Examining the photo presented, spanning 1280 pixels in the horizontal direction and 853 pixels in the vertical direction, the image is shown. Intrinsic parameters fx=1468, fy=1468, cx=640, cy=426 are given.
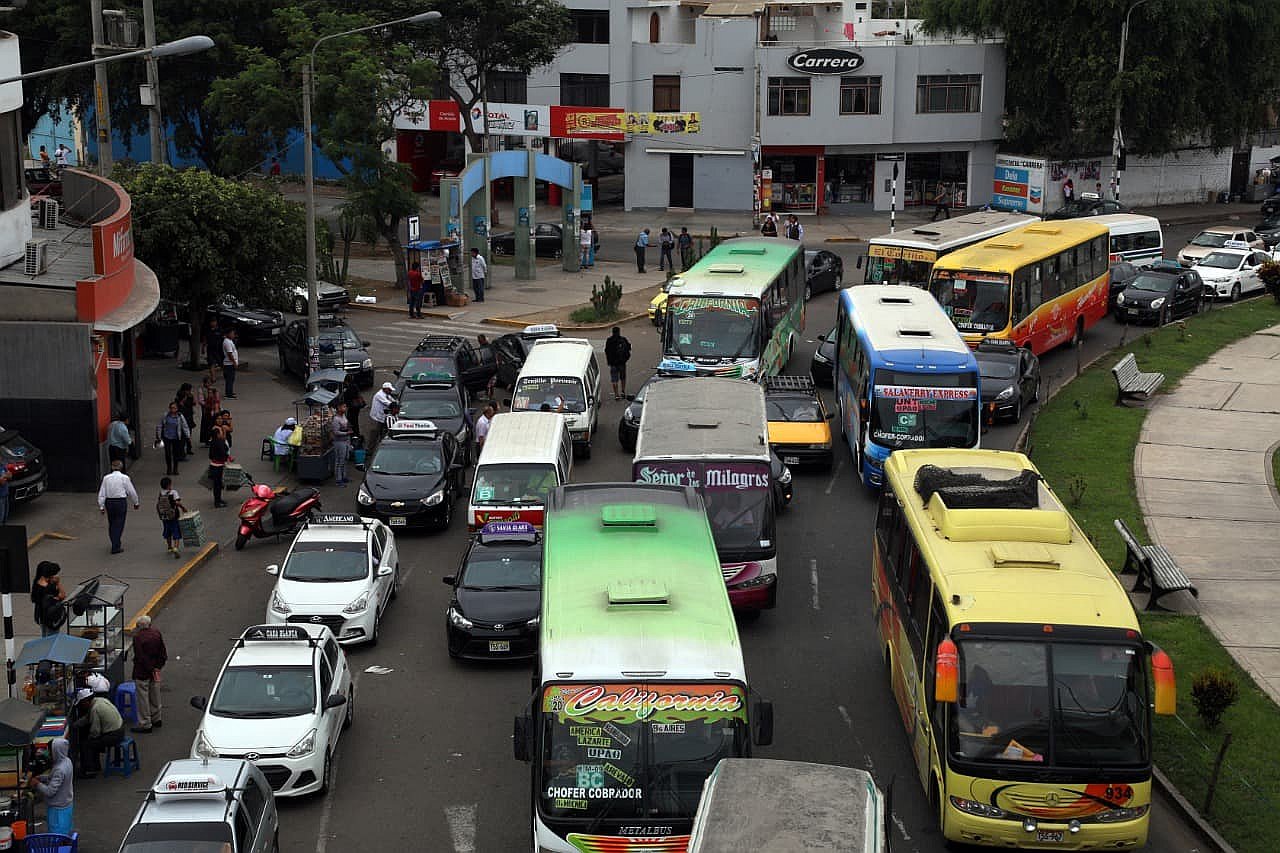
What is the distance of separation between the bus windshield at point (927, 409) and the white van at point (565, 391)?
6813 millimetres

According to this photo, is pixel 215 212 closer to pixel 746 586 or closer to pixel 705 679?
pixel 746 586

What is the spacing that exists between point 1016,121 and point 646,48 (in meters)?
17.5

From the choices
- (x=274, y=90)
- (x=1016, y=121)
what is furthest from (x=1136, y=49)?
(x=274, y=90)

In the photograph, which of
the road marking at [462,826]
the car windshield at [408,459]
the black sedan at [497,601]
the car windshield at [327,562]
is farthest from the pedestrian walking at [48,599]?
the car windshield at [408,459]

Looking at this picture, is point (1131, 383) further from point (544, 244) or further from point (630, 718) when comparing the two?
point (544, 244)

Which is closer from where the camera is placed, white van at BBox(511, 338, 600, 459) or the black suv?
white van at BBox(511, 338, 600, 459)

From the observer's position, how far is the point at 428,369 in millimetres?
33812

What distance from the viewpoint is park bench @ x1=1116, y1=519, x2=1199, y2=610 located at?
2125 centimetres

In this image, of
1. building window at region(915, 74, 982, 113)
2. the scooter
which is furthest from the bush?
building window at region(915, 74, 982, 113)

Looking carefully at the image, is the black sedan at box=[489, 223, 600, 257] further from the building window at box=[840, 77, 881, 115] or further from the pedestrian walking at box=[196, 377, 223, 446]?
the pedestrian walking at box=[196, 377, 223, 446]

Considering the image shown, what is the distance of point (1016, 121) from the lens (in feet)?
223

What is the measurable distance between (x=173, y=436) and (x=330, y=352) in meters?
8.57

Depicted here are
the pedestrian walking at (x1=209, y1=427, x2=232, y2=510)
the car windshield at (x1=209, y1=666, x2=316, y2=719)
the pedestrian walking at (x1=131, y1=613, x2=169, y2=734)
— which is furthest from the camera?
the pedestrian walking at (x1=209, y1=427, x2=232, y2=510)

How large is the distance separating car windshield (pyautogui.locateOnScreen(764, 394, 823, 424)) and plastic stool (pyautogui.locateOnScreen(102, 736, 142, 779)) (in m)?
16.0
